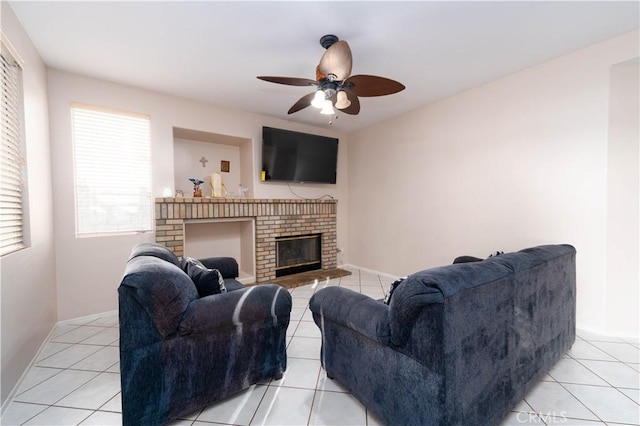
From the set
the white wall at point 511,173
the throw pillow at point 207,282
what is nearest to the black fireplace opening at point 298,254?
the white wall at point 511,173

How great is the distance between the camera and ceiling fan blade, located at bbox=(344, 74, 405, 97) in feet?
6.61

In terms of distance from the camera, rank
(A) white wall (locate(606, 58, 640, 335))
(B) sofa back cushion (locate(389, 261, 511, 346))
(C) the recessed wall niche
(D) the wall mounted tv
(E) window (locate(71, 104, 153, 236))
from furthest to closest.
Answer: (D) the wall mounted tv
(C) the recessed wall niche
(E) window (locate(71, 104, 153, 236))
(A) white wall (locate(606, 58, 640, 335))
(B) sofa back cushion (locate(389, 261, 511, 346))

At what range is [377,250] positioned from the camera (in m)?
4.32

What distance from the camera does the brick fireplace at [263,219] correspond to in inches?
123

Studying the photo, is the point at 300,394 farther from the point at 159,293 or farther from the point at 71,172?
the point at 71,172

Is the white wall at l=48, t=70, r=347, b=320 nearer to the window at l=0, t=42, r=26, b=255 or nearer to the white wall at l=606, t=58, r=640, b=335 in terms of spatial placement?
the window at l=0, t=42, r=26, b=255

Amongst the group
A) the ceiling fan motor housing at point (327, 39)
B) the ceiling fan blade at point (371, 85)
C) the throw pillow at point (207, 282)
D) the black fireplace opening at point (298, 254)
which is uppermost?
the ceiling fan motor housing at point (327, 39)

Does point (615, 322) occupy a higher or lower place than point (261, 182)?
lower

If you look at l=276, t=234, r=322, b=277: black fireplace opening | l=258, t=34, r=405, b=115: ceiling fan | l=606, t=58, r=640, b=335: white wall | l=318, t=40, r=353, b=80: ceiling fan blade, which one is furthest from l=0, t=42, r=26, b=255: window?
l=606, t=58, r=640, b=335: white wall

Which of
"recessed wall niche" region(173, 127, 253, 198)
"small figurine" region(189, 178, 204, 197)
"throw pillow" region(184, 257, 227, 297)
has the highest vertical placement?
"recessed wall niche" region(173, 127, 253, 198)

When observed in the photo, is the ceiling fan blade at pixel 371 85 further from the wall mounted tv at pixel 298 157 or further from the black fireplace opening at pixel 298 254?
the black fireplace opening at pixel 298 254

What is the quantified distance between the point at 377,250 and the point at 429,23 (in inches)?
123

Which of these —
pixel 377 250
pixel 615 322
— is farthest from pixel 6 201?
pixel 615 322

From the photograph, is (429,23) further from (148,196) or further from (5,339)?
(5,339)
